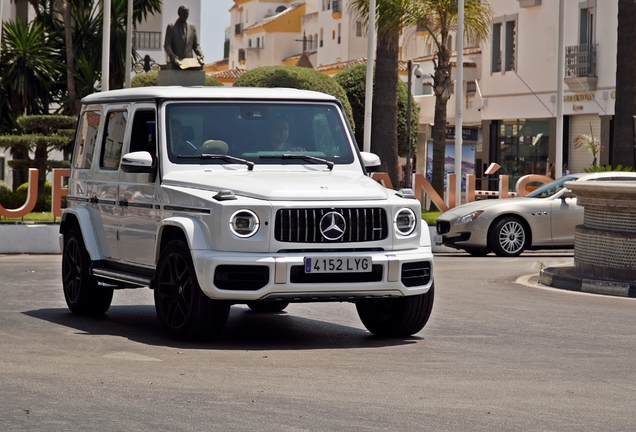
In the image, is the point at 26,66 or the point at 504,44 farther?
the point at 504,44

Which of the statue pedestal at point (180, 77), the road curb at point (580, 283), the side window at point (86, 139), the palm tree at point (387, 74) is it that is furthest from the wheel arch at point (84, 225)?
the palm tree at point (387, 74)

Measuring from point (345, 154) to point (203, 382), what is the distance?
393cm

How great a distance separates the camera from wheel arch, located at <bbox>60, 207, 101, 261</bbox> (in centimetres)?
1233

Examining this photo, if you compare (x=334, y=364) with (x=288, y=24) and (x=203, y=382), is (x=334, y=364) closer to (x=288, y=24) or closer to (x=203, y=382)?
(x=203, y=382)

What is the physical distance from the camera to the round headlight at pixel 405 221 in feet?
34.8

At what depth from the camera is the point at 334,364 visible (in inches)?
374

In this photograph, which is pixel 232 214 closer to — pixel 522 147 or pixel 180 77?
pixel 180 77

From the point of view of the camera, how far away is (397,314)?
11141 millimetres

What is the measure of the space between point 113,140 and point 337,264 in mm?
3162

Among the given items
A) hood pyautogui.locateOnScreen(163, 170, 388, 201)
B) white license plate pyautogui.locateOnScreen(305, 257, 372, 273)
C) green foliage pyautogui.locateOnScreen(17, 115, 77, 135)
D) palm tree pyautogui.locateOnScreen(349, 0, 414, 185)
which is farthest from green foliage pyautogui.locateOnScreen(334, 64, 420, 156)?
white license plate pyautogui.locateOnScreen(305, 257, 372, 273)

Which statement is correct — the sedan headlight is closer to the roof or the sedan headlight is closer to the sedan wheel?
the sedan wheel

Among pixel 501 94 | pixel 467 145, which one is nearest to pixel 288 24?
pixel 501 94

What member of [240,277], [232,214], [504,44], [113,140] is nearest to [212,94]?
[113,140]

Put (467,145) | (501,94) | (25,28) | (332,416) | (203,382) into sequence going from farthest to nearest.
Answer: (501,94), (467,145), (25,28), (203,382), (332,416)
